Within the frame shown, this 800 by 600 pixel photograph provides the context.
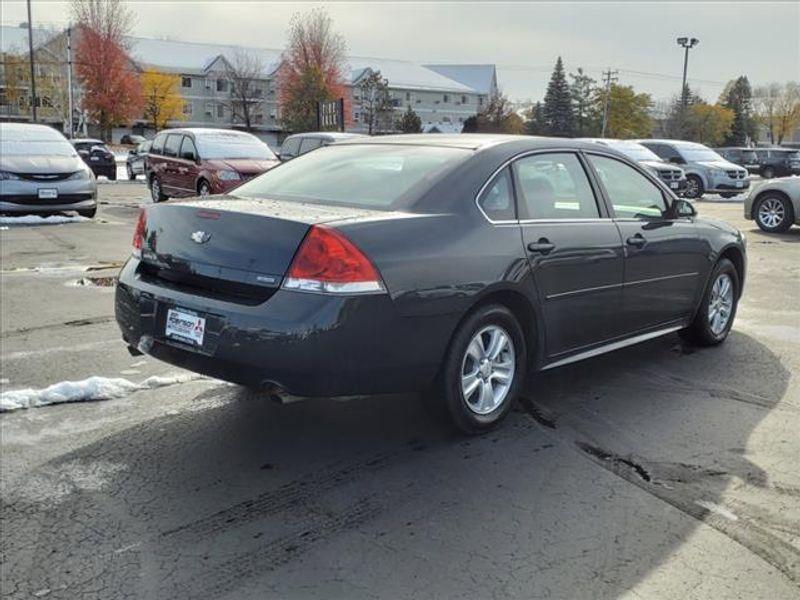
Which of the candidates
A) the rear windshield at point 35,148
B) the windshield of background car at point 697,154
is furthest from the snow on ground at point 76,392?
the windshield of background car at point 697,154

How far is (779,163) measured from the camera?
3994cm

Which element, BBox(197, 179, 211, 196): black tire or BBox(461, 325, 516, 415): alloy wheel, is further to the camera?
BBox(197, 179, 211, 196): black tire

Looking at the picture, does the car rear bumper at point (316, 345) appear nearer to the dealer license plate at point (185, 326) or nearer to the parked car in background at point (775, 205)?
the dealer license plate at point (185, 326)

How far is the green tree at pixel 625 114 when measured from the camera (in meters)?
→ 80.6

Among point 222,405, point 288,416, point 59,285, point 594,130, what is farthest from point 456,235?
point 594,130

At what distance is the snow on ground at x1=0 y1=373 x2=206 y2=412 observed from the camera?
467cm

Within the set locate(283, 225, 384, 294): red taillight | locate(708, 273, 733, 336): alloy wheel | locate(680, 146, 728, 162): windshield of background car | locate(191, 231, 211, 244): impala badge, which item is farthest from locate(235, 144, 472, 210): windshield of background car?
locate(680, 146, 728, 162): windshield of background car

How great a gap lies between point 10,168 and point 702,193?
18.9 metres

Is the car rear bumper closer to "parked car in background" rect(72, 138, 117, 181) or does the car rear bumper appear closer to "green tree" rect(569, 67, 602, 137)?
"parked car in background" rect(72, 138, 117, 181)

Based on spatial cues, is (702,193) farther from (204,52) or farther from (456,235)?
(204,52)

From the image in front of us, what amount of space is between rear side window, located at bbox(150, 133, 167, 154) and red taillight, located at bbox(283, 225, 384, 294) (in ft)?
45.8

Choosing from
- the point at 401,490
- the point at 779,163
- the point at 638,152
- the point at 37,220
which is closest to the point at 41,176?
the point at 37,220

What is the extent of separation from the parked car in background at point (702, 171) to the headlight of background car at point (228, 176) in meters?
14.2

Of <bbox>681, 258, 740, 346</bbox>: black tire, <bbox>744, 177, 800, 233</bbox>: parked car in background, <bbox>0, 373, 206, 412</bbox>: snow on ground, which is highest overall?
Result: <bbox>744, 177, 800, 233</bbox>: parked car in background
